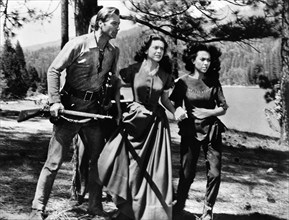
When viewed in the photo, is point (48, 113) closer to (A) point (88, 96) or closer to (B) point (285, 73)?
(A) point (88, 96)

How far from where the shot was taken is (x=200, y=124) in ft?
13.7

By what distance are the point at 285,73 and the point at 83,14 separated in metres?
7.06

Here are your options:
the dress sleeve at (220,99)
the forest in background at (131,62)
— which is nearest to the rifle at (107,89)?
the forest in background at (131,62)

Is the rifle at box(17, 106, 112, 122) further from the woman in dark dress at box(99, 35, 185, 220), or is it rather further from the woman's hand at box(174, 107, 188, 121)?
the woman's hand at box(174, 107, 188, 121)

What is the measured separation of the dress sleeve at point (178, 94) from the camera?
4160mm

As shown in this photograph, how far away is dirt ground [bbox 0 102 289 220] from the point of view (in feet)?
14.5

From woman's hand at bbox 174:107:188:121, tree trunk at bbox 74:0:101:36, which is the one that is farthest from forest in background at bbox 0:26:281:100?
woman's hand at bbox 174:107:188:121

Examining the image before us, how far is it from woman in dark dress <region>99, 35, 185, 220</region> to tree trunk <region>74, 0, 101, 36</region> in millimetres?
1552

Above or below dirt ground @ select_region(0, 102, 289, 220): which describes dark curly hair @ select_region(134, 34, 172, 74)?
above

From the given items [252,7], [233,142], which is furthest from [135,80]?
[233,142]

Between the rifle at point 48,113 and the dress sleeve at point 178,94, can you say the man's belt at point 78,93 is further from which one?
the dress sleeve at point 178,94

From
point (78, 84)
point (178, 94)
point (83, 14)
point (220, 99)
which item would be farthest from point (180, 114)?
point (83, 14)

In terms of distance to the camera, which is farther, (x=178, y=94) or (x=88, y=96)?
(x=178, y=94)

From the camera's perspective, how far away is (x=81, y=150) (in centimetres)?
421
